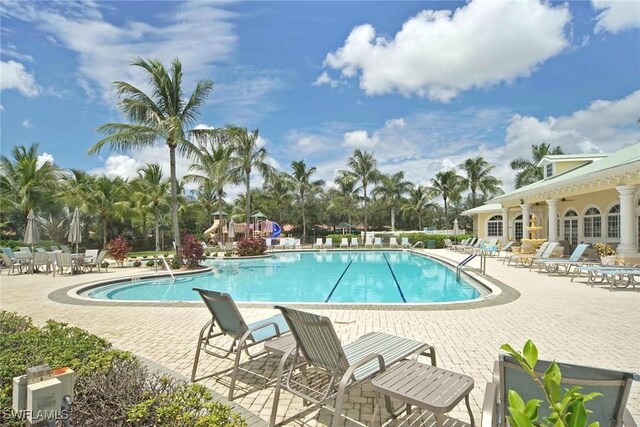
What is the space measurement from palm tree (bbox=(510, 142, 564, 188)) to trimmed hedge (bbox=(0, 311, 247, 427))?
133ft

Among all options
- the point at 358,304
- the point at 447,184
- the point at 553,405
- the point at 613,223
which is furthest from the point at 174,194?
the point at 447,184

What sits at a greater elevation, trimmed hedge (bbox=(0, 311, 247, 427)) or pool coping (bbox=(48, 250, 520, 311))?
trimmed hedge (bbox=(0, 311, 247, 427))

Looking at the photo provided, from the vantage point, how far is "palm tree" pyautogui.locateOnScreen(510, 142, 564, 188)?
36.3 metres

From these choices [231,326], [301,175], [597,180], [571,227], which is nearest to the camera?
[231,326]

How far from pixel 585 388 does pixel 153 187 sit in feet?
106

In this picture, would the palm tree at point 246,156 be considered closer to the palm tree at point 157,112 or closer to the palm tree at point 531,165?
the palm tree at point 157,112

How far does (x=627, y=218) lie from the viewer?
1310cm

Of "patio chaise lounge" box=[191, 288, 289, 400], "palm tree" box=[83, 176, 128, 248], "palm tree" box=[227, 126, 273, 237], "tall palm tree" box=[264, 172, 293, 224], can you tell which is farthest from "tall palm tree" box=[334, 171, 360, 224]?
"patio chaise lounge" box=[191, 288, 289, 400]

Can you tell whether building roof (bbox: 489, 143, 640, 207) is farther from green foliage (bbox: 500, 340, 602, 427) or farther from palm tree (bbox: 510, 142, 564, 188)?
palm tree (bbox: 510, 142, 564, 188)

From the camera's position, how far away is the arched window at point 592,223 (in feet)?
57.3

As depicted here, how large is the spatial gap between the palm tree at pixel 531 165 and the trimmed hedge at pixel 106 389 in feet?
133

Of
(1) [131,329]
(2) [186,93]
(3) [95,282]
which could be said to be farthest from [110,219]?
(1) [131,329]

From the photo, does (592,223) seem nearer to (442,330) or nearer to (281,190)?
(442,330)

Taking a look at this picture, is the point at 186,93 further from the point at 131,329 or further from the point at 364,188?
the point at 364,188
